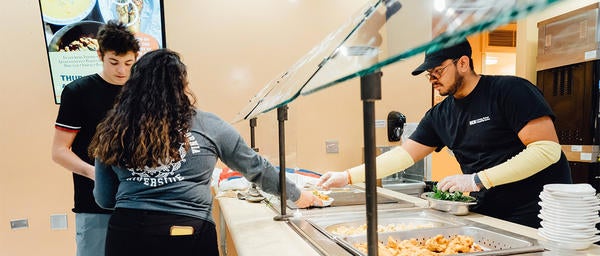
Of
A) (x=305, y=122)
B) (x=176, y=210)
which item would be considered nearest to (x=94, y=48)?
(x=305, y=122)

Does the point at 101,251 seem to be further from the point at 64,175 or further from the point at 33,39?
the point at 33,39

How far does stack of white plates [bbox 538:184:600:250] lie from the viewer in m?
1.04

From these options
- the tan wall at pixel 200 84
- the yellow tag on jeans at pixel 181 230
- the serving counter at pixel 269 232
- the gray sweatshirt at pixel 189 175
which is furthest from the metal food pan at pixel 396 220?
the tan wall at pixel 200 84

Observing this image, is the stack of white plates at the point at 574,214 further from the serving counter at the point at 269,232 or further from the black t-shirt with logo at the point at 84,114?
the black t-shirt with logo at the point at 84,114

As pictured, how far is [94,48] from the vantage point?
3145 mm

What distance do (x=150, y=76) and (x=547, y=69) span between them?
343cm

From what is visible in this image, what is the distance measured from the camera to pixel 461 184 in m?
1.43

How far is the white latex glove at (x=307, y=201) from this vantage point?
169cm

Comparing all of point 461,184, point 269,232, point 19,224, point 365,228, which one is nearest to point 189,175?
point 269,232

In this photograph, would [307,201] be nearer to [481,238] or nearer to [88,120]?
[481,238]

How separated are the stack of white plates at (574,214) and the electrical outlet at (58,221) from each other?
11.1 ft

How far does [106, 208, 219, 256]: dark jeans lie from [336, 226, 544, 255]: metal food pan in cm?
55

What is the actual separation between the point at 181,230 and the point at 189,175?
0.19 meters

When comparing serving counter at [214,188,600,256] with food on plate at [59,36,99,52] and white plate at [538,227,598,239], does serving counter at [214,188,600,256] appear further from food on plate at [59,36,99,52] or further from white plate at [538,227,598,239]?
food on plate at [59,36,99,52]
